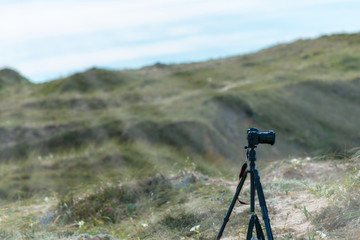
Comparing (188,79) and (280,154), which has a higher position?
(188,79)

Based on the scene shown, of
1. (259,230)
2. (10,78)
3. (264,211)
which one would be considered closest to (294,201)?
(259,230)

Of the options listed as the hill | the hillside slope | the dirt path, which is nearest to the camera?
the dirt path

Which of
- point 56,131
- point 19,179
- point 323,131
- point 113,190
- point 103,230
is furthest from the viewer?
point 323,131

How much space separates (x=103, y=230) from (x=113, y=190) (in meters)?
1.45

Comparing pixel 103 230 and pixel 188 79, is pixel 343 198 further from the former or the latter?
pixel 188 79

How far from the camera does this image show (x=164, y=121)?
49.2 feet

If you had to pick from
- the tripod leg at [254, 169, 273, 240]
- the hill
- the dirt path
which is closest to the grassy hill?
the dirt path

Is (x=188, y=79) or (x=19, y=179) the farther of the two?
(x=188, y=79)

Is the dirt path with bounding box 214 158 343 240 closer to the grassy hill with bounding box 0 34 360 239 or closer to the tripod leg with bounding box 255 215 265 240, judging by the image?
the tripod leg with bounding box 255 215 265 240

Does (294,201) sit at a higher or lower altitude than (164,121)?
lower

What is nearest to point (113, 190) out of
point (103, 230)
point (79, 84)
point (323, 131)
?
point (103, 230)

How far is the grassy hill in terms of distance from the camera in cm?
1149

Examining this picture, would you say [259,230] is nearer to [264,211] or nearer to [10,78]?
[264,211]

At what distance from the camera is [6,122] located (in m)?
16.0
